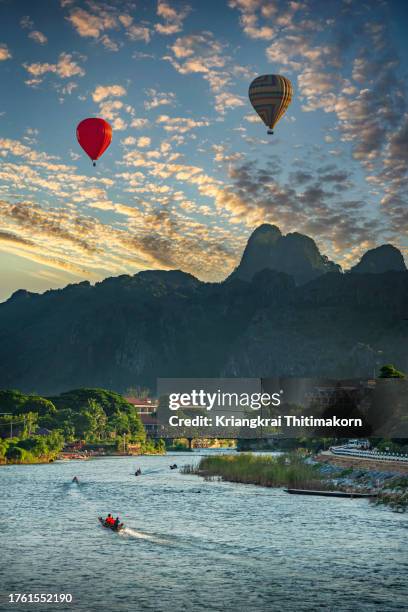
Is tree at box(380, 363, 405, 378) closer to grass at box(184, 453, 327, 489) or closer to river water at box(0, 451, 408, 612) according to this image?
grass at box(184, 453, 327, 489)

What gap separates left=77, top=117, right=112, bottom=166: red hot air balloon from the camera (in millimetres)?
100250

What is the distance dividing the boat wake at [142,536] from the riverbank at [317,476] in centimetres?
2917

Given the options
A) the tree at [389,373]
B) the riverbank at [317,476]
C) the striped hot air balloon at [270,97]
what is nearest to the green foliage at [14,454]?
the riverbank at [317,476]

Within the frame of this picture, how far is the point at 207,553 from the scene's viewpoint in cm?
5581

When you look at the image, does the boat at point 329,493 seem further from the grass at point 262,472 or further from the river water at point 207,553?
the grass at point 262,472

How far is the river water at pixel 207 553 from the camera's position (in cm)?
4191

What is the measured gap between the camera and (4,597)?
4084 cm

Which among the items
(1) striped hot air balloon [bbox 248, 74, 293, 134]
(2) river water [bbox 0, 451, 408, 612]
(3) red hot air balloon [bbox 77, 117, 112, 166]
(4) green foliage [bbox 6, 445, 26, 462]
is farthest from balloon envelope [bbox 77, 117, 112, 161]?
(4) green foliage [bbox 6, 445, 26, 462]

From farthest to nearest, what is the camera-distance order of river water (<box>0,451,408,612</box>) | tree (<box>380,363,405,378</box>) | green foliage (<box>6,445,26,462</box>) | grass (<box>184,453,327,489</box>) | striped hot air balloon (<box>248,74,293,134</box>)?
green foliage (<box>6,445,26,462</box>), tree (<box>380,363,405,378</box>), striped hot air balloon (<box>248,74,293,134</box>), grass (<box>184,453,327,489</box>), river water (<box>0,451,408,612</box>)

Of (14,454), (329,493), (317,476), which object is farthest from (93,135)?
(14,454)

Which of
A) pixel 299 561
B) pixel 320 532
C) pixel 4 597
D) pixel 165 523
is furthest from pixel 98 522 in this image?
pixel 4 597

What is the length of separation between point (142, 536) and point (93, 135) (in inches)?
2247

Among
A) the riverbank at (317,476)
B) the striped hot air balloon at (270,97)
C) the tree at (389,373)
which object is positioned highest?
the striped hot air balloon at (270,97)

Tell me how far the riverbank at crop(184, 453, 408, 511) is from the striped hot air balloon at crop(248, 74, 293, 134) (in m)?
55.3
